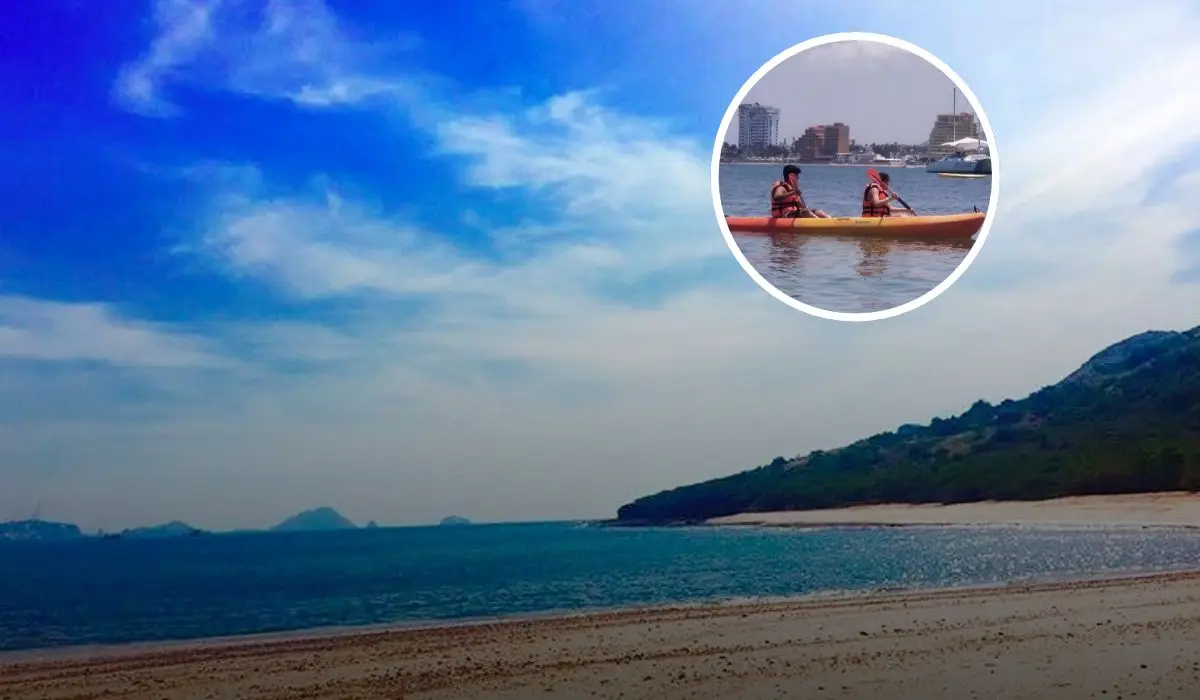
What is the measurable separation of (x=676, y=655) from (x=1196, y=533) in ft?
66.0

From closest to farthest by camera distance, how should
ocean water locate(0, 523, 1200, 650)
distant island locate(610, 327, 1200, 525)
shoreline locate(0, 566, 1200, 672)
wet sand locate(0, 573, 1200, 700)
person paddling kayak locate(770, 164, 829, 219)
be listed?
person paddling kayak locate(770, 164, 829, 219), wet sand locate(0, 573, 1200, 700), shoreline locate(0, 566, 1200, 672), ocean water locate(0, 523, 1200, 650), distant island locate(610, 327, 1200, 525)

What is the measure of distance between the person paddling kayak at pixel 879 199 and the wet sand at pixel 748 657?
3.68 m


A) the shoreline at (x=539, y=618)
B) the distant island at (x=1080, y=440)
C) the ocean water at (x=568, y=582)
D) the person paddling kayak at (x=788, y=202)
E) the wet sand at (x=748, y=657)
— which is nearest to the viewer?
the person paddling kayak at (x=788, y=202)

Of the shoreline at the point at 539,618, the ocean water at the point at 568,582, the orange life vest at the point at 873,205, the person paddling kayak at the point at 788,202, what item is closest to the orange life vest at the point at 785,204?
the person paddling kayak at the point at 788,202

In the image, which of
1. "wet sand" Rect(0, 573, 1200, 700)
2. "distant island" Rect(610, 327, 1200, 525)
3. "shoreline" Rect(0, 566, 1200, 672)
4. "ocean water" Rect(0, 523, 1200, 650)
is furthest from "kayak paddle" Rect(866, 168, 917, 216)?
"distant island" Rect(610, 327, 1200, 525)

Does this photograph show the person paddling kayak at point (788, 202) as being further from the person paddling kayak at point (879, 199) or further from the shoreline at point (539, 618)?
the shoreline at point (539, 618)

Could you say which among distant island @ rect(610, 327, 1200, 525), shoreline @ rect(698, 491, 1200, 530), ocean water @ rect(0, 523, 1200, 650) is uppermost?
distant island @ rect(610, 327, 1200, 525)

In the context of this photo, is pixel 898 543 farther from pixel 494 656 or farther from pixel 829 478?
pixel 494 656

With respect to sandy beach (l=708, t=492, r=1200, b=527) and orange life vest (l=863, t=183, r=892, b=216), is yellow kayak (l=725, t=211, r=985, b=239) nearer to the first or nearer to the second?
orange life vest (l=863, t=183, r=892, b=216)

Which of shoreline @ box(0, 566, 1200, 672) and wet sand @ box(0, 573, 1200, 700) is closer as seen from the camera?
wet sand @ box(0, 573, 1200, 700)

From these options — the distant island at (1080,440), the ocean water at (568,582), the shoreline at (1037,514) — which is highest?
the distant island at (1080,440)

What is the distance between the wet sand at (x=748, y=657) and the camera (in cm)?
832

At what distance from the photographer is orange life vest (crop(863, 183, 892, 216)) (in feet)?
22.7

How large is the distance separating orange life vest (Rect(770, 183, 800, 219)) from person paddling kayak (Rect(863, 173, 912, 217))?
560 mm
